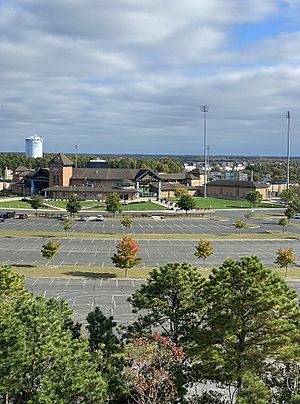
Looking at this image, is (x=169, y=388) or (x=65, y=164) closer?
(x=169, y=388)

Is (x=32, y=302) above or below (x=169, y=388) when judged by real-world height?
above

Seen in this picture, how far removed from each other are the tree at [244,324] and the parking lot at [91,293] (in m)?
10.6

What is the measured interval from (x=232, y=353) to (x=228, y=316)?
1040 millimetres

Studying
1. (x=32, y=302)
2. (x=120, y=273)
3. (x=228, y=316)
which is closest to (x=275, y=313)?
(x=228, y=316)

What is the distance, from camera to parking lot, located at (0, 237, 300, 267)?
40.3 meters

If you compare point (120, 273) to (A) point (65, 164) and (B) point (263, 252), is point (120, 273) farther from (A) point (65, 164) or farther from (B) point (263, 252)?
(A) point (65, 164)

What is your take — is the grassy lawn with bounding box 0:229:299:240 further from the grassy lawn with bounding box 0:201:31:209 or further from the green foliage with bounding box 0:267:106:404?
the green foliage with bounding box 0:267:106:404

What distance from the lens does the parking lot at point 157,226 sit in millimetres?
59406

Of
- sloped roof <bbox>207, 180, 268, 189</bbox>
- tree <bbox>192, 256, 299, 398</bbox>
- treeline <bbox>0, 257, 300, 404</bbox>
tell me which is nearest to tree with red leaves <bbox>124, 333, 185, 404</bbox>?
treeline <bbox>0, 257, 300, 404</bbox>

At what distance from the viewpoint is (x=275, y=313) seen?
14906mm

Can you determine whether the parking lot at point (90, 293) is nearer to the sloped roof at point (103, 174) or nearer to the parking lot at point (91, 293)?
the parking lot at point (91, 293)

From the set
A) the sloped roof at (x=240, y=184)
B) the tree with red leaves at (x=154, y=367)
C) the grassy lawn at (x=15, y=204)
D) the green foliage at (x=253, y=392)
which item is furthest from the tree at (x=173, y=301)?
the sloped roof at (x=240, y=184)

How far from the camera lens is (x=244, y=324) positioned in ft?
48.7

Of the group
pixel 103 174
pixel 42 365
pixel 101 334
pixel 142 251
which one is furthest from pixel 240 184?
pixel 42 365
